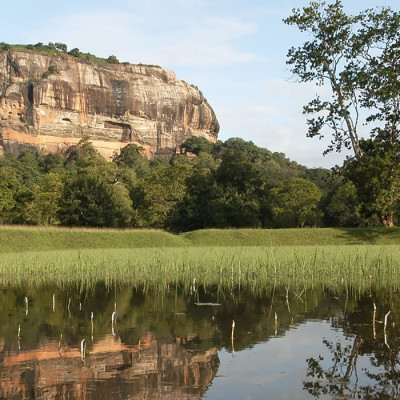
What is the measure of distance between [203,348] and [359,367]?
67.0 inches

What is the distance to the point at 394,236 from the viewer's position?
2841 centimetres

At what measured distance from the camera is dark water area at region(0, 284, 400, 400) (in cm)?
459

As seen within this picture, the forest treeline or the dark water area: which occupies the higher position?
the forest treeline

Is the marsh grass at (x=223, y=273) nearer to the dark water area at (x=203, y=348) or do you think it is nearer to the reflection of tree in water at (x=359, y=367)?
the dark water area at (x=203, y=348)

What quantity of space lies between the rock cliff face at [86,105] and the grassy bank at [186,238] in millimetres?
72981

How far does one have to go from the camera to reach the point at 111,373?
4992 mm

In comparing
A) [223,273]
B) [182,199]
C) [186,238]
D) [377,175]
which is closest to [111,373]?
[223,273]

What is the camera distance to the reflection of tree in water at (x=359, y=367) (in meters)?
4.45

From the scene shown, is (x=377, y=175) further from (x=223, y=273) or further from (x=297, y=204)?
(x=297, y=204)

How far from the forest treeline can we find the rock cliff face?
39.5m

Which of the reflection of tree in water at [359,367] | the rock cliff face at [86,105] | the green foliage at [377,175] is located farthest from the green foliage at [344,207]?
the rock cliff face at [86,105]

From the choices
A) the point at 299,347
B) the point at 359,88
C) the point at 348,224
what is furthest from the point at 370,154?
the point at 299,347

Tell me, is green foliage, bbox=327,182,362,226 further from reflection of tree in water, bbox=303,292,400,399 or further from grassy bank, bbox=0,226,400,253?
reflection of tree in water, bbox=303,292,400,399

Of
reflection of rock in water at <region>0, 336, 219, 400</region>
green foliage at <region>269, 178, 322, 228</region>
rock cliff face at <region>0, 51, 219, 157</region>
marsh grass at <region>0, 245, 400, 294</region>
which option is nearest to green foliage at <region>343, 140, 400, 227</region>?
marsh grass at <region>0, 245, 400, 294</region>
